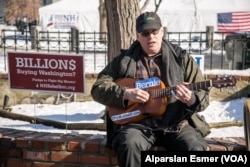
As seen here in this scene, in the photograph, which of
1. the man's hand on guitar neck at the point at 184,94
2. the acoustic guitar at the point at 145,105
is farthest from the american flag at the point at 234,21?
the man's hand on guitar neck at the point at 184,94

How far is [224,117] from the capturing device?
23.0ft

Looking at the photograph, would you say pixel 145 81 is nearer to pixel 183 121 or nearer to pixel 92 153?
pixel 183 121

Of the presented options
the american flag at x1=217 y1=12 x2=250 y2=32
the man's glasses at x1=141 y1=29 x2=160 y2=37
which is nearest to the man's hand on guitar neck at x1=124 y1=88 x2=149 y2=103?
the man's glasses at x1=141 y1=29 x2=160 y2=37

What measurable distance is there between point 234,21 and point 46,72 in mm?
15608

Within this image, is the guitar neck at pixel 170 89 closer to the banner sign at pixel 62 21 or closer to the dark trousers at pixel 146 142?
the dark trousers at pixel 146 142

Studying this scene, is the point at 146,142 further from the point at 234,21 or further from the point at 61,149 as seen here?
the point at 234,21

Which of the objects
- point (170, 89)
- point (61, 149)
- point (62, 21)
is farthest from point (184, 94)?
point (62, 21)

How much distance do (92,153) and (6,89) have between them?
208 inches

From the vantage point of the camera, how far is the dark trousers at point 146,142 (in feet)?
9.56

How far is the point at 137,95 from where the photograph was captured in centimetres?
302

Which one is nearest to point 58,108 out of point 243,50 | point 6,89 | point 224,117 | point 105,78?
point 6,89

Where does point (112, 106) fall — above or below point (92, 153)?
above

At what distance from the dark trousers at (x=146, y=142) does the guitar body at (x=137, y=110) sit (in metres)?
0.10

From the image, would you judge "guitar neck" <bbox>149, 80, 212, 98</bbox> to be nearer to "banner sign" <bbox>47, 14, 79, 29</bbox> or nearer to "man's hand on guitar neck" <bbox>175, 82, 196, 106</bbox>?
"man's hand on guitar neck" <bbox>175, 82, 196, 106</bbox>
